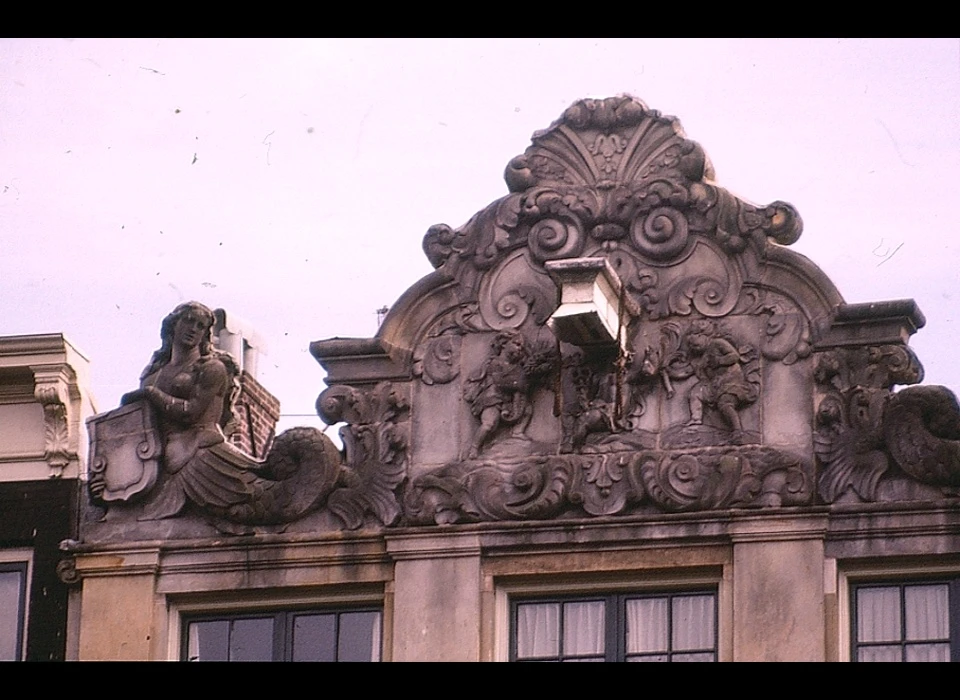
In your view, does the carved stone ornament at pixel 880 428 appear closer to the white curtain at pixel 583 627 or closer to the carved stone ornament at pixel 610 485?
the carved stone ornament at pixel 610 485

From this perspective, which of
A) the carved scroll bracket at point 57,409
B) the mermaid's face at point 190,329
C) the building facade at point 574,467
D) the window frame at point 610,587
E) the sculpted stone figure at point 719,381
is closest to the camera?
the building facade at point 574,467

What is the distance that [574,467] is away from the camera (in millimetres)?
30141

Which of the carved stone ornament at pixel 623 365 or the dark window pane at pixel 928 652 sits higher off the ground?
the carved stone ornament at pixel 623 365

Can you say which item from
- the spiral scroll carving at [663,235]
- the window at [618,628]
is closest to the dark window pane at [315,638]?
the window at [618,628]

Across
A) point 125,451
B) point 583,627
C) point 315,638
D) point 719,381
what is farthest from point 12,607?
point 719,381

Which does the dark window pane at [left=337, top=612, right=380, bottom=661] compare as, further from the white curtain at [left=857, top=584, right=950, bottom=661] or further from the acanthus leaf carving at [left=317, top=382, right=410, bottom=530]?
the white curtain at [left=857, top=584, right=950, bottom=661]

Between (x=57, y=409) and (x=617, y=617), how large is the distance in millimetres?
4677

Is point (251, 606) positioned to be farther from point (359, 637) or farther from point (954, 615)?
point (954, 615)

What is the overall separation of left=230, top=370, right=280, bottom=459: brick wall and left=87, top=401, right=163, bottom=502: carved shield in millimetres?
1167

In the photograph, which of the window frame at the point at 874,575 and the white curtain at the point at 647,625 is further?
the white curtain at the point at 647,625

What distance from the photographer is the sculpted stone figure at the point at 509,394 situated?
3047 centimetres

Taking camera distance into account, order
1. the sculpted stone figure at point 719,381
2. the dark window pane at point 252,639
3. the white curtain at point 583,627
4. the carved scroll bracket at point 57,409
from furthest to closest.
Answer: the carved scroll bracket at point 57,409 < the dark window pane at point 252,639 < the sculpted stone figure at point 719,381 < the white curtain at point 583,627

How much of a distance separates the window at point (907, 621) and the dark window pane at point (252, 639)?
14.3 ft

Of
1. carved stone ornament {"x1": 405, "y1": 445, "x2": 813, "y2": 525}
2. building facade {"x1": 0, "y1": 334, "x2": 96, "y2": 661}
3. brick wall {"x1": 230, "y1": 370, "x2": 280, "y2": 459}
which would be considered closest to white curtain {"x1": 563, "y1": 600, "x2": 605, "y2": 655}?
carved stone ornament {"x1": 405, "y1": 445, "x2": 813, "y2": 525}
